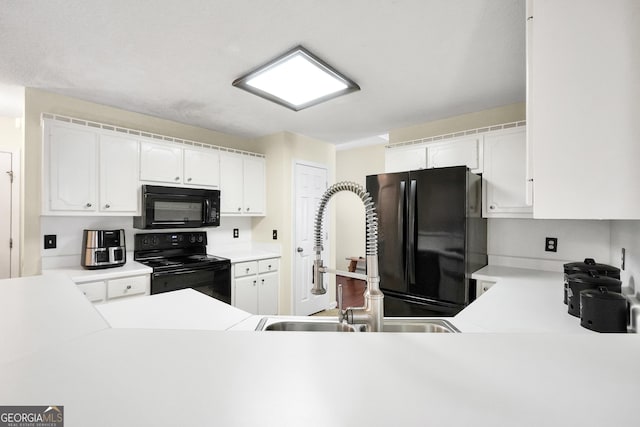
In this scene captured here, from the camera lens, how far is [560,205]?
37.8 inches

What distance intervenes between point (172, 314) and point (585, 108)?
5.53 feet

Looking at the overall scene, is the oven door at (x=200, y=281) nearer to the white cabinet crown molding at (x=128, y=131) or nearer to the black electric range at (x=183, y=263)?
the black electric range at (x=183, y=263)

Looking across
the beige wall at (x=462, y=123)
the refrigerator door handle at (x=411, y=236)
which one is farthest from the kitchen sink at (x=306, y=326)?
the beige wall at (x=462, y=123)

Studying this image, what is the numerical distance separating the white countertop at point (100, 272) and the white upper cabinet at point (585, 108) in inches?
106

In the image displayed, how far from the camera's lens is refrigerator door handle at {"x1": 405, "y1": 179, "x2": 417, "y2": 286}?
2.22 m

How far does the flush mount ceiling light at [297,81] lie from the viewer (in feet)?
5.95

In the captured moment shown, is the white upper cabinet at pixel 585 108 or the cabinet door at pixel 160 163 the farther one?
the cabinet door at pixel 160 163

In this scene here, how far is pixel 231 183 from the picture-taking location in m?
3.26

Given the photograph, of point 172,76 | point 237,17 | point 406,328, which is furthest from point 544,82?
point 172,76

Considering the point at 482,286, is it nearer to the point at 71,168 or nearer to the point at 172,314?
the point at 172,314

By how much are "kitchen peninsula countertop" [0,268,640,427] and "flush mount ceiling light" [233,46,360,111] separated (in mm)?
1686

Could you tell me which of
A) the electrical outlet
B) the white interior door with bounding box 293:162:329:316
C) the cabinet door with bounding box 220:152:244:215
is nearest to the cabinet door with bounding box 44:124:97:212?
the electrical outlet

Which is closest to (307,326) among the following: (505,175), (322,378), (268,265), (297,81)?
(322,378)

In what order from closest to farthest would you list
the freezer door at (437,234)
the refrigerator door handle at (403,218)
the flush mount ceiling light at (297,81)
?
the flush mount ceiling light at (297,81), the freezer door at (437,234), the refrigerator door handle at (403,218)
